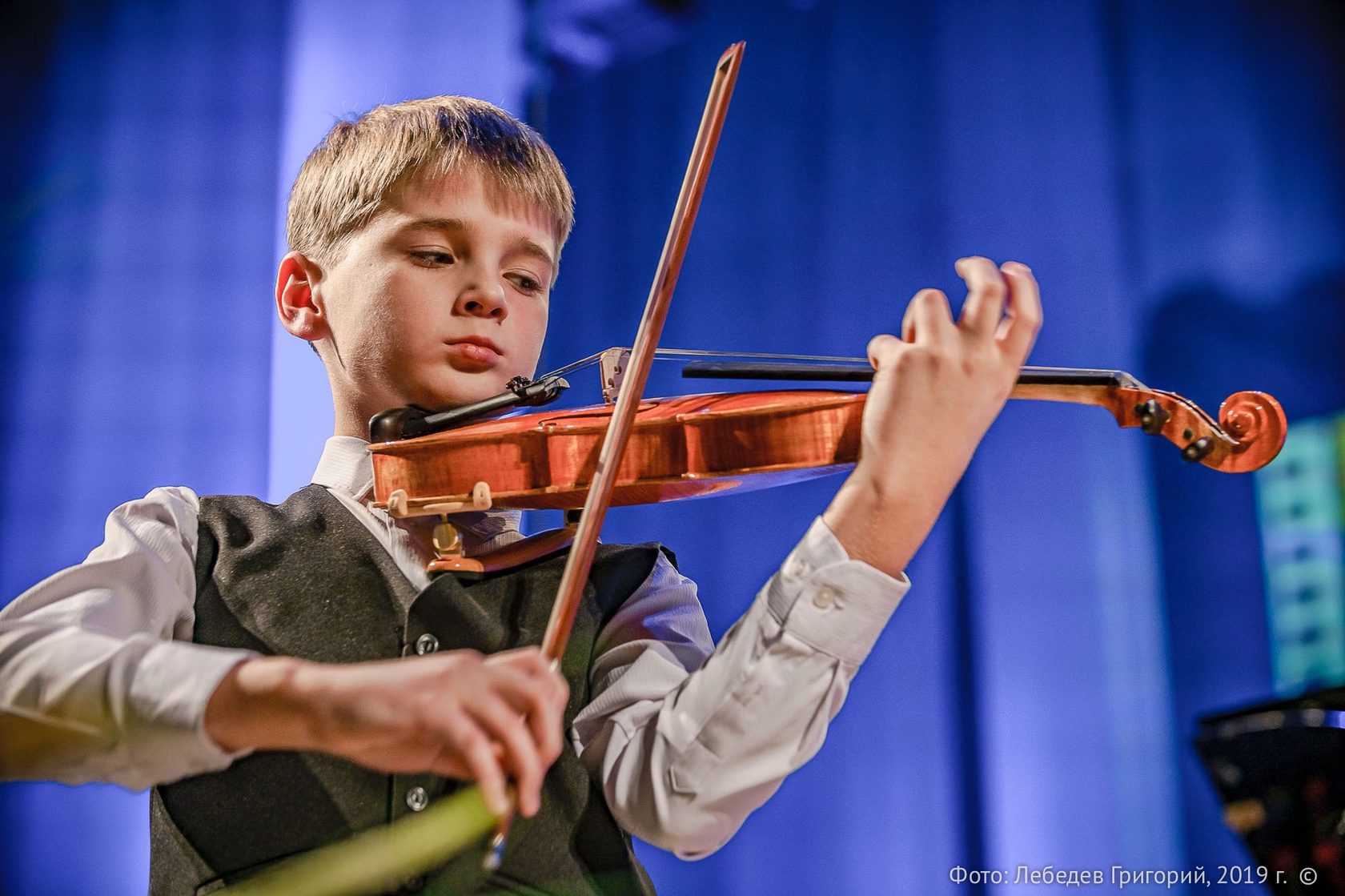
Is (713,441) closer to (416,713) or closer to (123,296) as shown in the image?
(416,713)

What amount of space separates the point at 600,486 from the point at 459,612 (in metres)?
0.22

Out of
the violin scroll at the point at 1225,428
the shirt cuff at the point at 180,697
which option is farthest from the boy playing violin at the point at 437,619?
the violin scroll at the point at 1225,428

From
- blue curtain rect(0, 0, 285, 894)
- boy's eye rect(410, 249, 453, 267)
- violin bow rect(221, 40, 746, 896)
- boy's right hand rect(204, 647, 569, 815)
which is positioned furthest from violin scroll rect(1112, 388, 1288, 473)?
blue curtain rect(0, 0, 285, 894)

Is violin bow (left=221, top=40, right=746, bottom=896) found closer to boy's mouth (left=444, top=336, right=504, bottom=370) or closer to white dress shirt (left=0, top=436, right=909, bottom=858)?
white dress shirt (left=0, top=436, right=909, bottom=858)

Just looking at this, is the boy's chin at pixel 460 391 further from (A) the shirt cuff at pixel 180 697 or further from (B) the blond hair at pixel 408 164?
(A) the shirt cuff at pixel 180 697

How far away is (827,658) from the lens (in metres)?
0.63

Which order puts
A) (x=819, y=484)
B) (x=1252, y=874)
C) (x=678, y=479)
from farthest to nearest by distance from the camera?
1. (x=819, y=484)
2. (x=1252, y=874)
3. (x=678, y=479)

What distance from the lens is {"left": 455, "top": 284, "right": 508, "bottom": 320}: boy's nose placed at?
90 cm

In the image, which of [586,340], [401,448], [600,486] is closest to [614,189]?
[586,340]

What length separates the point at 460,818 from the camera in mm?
729

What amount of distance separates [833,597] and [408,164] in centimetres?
56

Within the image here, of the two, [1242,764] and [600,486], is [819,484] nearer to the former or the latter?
[600,486]

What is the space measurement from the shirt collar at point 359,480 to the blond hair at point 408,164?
0.57ft

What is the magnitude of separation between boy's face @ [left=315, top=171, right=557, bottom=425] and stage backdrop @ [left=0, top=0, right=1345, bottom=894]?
→ 0.52 m
